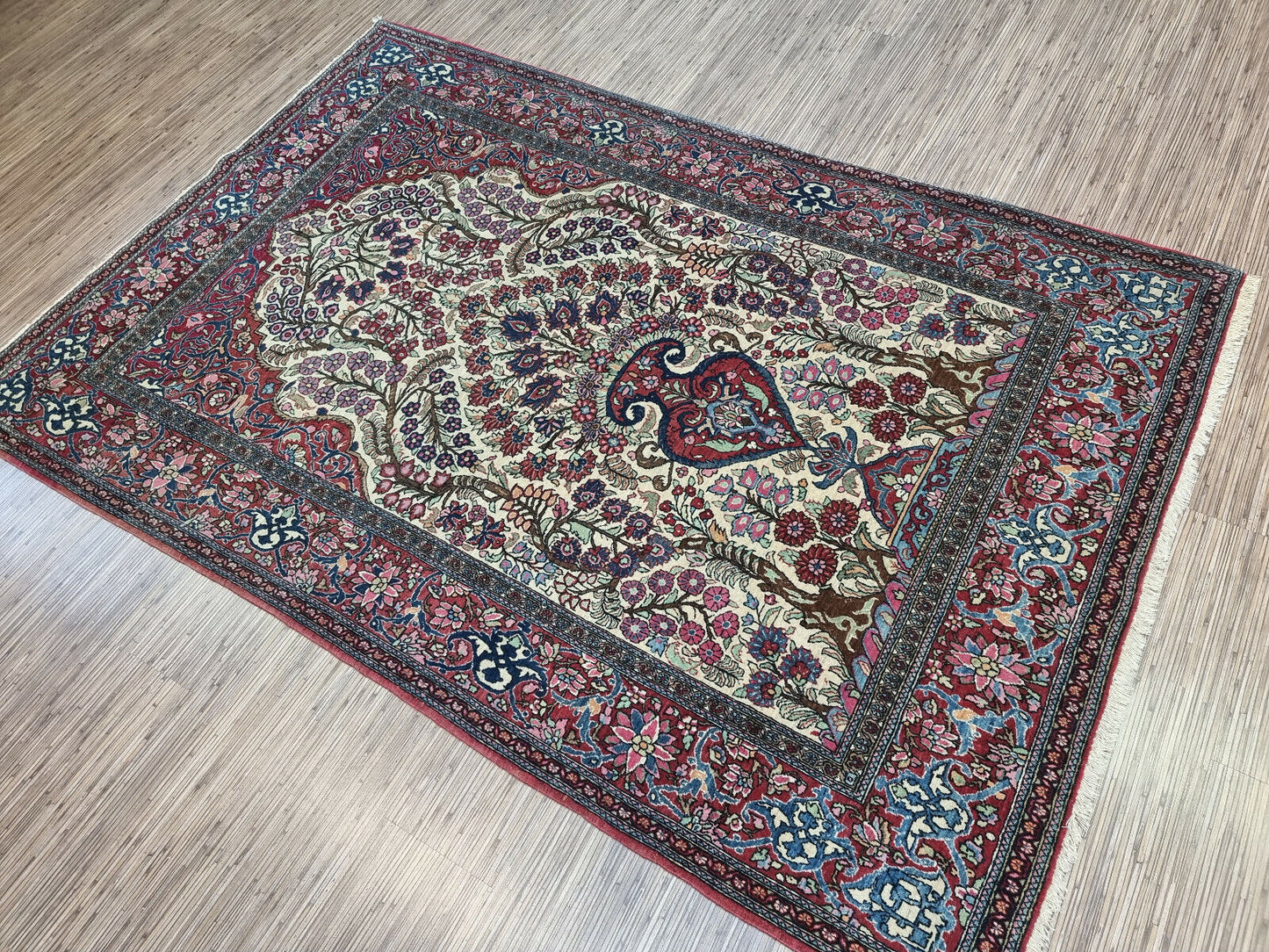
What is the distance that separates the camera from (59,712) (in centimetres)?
158

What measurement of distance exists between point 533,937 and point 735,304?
1197mm

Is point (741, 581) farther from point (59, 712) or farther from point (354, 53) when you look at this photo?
point (354, 53)

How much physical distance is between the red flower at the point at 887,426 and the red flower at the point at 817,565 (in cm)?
25

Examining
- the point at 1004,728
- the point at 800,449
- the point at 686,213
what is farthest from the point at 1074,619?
the point at 686,213

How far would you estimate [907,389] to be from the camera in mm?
1752

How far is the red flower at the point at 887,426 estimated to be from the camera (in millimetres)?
1704

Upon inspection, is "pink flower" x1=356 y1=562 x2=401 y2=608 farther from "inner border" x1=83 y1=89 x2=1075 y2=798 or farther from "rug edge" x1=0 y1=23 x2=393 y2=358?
"rug edge" x1=0 y1=23 x2=393 y2=358

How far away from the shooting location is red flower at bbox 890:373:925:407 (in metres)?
1.74

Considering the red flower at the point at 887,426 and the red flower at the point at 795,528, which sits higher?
the red flower at the point at 887,426

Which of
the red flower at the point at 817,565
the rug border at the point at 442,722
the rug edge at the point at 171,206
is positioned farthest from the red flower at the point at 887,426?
the rug edge at the point at 171,206

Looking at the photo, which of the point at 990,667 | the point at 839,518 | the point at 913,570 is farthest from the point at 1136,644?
the point at 839,518

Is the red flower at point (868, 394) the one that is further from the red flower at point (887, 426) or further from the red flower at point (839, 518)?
the red flower at point (839, 518)

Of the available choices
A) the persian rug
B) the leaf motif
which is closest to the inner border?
the persian rug

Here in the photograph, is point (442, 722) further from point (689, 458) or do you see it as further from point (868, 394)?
point (868, 394)
